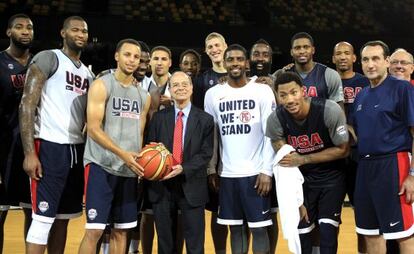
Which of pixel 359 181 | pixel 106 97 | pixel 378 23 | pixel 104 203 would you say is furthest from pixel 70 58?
pixel 378 23

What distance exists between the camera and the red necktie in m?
5.00

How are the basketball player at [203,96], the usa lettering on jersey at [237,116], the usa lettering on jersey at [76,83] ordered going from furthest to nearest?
the basketball player at [203,96]
the usa lettering on jersey at [237,116]
the usa lettering on jersey at [76,83]

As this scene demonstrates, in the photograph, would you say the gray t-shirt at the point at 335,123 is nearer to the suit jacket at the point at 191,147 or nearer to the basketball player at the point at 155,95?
the suit jacket at the point at 191,147

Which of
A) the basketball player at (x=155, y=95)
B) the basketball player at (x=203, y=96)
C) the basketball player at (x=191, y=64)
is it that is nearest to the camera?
the basketball player at (x=203, y=96)

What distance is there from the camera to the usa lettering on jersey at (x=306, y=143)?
488 cm

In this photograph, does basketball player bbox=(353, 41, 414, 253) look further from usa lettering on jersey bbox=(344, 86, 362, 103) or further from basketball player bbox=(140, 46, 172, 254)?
basketball player bbox=(140, 46, 172, 254)

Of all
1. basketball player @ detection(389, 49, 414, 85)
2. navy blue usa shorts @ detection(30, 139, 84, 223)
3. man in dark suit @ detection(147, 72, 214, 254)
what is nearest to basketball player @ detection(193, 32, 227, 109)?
man in dark suit @ detection(147, 72, 214, 254)

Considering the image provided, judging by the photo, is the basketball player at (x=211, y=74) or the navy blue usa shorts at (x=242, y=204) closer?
the navy blue usa shorts at (x=242, y=204)

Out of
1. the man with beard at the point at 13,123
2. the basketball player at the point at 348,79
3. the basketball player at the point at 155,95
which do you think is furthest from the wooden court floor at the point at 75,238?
the basketball player at the point at 348,79

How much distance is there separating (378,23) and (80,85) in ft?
39.6

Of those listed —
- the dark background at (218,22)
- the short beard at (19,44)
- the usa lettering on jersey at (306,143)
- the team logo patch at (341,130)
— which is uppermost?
the dark background at (218,22)

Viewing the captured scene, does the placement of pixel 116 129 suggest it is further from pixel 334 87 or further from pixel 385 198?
pixel 385 198

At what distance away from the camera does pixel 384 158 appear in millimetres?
4613

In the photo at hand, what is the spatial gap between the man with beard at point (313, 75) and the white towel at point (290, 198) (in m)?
0.78
